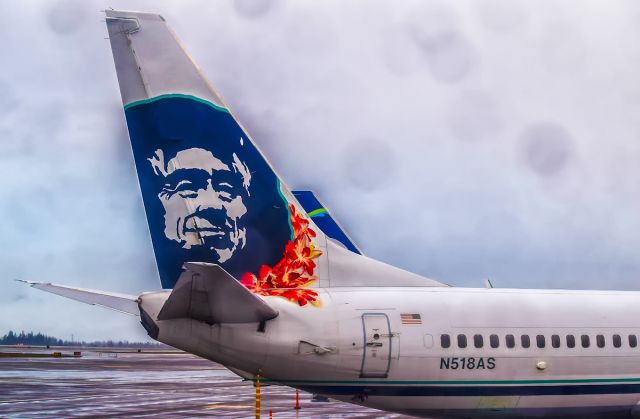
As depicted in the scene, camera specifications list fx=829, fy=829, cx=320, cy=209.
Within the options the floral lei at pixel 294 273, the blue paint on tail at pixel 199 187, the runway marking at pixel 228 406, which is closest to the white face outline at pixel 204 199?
the blue paint on tail at pixel 199 187

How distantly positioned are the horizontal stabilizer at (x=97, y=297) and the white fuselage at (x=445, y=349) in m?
1.07

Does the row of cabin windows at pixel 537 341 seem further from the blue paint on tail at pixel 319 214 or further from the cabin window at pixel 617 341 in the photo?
the blue paint on tail at pixel 319 214

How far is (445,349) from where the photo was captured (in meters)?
18.7

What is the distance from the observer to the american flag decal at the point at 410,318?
18533mm

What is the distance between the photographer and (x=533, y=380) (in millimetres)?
19547

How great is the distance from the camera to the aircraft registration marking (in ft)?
61.3

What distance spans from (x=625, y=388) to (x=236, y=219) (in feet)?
34.9

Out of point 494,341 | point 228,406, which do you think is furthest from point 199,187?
point 228,406

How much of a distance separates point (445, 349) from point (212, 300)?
18.9 feet

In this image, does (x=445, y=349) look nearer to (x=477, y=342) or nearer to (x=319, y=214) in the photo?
(x=477, y=342)

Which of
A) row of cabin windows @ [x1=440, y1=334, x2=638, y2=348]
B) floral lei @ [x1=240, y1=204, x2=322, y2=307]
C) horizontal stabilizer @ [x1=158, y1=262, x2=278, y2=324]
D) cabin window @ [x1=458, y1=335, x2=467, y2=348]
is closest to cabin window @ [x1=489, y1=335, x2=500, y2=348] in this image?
row of cabin windows @ [x1=440, y1=334, x2=638, y2=348]

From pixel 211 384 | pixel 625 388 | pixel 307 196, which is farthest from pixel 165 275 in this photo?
pixel 211 384

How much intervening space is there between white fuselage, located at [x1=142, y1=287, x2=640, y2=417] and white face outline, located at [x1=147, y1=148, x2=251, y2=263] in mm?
1522

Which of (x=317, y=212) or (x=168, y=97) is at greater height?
(x=168, y=97)
